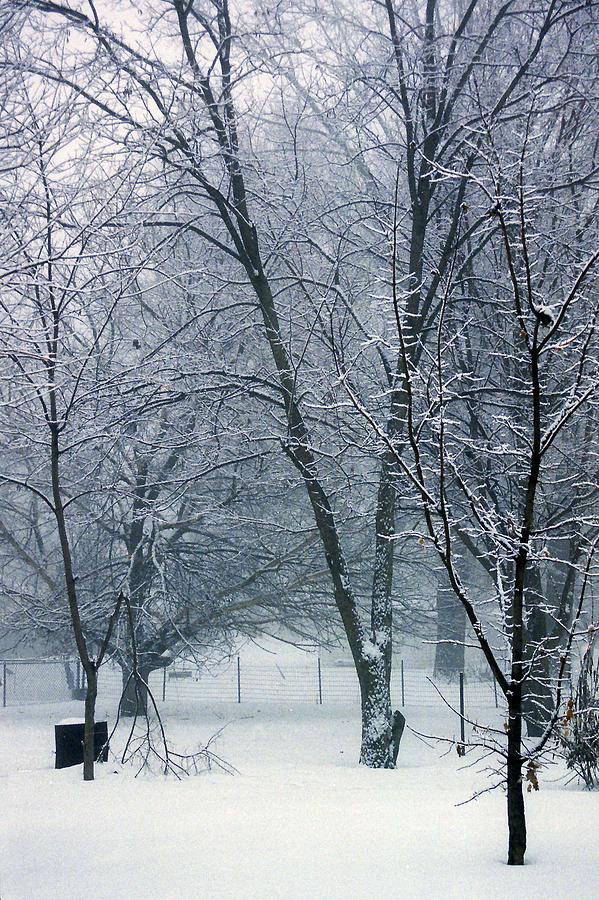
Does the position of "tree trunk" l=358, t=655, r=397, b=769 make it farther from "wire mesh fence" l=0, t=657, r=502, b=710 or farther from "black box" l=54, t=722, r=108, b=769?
"wire mesh fence" l=0, t=657, r=502, b=710

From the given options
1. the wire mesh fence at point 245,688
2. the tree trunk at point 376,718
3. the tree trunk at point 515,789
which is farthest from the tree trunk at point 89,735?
the wire mesh fence at point 245,688

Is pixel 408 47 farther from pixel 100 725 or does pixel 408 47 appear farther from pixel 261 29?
pixel 100 725

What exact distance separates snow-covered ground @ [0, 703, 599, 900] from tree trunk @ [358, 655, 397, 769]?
2.30 m

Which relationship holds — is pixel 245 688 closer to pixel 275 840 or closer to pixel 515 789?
pixel 275 840

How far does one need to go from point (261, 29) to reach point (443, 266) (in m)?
3.40

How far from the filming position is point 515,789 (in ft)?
11.6

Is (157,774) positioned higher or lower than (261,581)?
lower

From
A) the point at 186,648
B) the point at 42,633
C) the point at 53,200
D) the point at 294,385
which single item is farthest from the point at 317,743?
the point at 53,200

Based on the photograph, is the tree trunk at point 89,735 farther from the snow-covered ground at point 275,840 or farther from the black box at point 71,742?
the black box at point 71,742

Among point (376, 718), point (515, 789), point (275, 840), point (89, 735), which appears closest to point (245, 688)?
point (376, 718)

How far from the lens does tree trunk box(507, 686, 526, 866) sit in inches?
139

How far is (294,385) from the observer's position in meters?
9.21

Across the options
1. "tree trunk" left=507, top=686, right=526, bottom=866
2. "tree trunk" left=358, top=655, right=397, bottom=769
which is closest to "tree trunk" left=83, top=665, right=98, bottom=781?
"tree trunk" left=358, top=655, right=397, bottom=769

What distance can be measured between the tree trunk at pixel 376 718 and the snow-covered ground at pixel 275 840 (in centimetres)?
230
